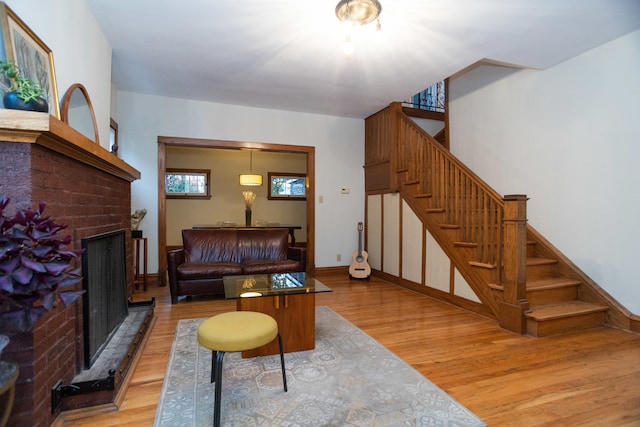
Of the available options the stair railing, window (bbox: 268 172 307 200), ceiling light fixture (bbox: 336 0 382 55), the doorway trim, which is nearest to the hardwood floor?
the stair railing

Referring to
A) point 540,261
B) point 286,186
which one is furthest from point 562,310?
point 286,186

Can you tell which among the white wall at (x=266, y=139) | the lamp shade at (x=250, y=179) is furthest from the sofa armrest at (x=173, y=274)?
the lamp shade at (x=250, y=179)

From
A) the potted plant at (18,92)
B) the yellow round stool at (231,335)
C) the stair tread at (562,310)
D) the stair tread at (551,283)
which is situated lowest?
the stair tread at (562,310)

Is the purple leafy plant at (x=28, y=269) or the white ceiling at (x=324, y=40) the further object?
the white ceiling at (x=324, y=40)

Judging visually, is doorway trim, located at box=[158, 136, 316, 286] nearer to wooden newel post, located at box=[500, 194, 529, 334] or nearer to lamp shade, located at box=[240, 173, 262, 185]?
lamp shade, located at box=[240, 173, 262, 185]

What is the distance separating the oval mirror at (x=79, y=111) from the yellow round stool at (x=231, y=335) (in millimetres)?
1657

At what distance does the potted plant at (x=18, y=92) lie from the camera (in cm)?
140

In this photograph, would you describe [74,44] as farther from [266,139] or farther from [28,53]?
[266,139]

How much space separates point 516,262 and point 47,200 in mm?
3432

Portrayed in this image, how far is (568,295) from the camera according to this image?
132 inches

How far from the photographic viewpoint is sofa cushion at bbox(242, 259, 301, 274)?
13.3 feet

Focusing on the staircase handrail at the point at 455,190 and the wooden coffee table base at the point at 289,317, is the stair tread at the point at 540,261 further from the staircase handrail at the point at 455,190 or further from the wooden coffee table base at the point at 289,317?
the wooden coffee table base at the point at 289,317

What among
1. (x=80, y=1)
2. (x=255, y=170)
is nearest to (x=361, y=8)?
(x=80, y=1)

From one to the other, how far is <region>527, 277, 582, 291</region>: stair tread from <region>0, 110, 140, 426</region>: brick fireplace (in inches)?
145
